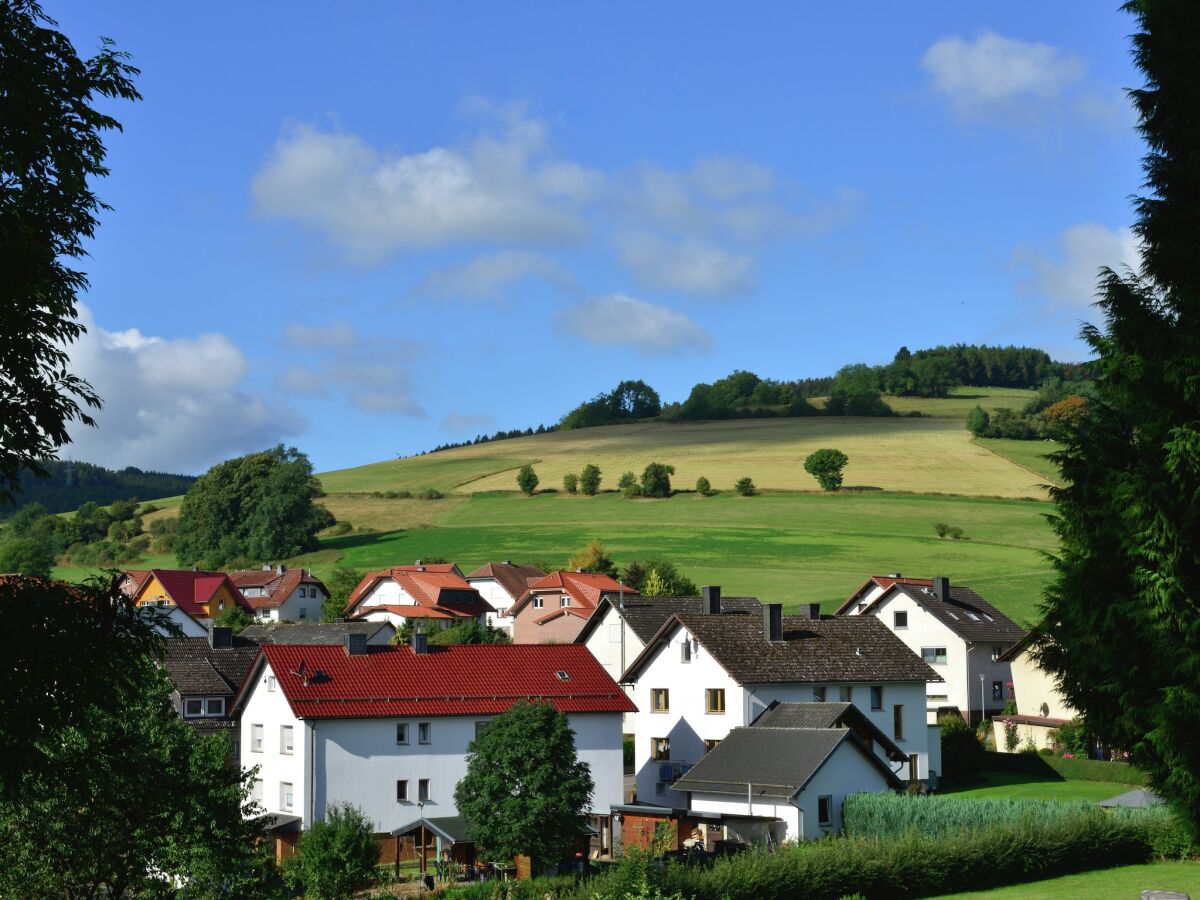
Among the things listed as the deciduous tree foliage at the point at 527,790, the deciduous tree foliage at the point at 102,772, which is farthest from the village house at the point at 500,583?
the deciduous tree foliage at the point at 102,772

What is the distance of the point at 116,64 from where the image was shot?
14.8 m

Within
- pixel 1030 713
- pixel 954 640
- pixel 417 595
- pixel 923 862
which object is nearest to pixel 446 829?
pixel 923 862

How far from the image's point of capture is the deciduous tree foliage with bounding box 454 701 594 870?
4284cm

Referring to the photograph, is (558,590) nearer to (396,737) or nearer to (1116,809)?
(396,737)

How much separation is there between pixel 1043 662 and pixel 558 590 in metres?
79.0

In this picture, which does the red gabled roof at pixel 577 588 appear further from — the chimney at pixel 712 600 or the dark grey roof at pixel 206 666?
the dark grey roof at pixel 206 666

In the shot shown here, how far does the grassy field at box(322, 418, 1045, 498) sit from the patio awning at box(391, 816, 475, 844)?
93.9 meters

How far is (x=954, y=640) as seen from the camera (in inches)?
3012

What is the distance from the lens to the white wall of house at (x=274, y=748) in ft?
163

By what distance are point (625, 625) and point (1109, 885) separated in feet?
148

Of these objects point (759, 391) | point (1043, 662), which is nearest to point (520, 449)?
point (759, 391)

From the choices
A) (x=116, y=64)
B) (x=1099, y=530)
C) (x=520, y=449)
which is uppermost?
(x=520, y=449)

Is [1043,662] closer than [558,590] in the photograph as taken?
Yes

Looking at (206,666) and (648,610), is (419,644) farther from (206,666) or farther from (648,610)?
(648,610)
